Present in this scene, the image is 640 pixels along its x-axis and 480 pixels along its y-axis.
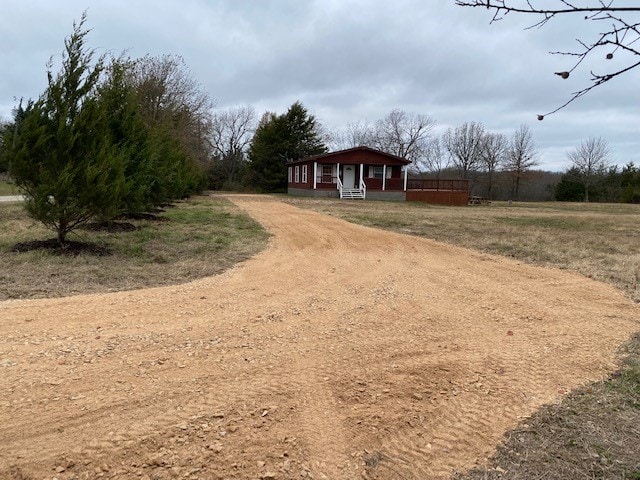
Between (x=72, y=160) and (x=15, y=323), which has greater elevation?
(x=72, y=160)

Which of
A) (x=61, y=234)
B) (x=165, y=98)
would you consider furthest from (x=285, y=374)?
(x=165, y=98)

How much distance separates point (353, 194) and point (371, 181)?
2.34 m

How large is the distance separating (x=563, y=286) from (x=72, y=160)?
8.41 metres

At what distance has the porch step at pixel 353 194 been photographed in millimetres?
33681

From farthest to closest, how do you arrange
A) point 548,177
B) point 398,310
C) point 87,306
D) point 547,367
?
1. point 548,177
2. point 398,310
3. point 87,306
4. point 547,367

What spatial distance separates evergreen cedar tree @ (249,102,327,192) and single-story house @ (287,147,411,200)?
9577 millimetres

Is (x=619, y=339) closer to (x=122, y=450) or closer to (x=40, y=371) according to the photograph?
(x=122, y=450)

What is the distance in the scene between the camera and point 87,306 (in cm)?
497

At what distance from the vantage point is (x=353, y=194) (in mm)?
33938

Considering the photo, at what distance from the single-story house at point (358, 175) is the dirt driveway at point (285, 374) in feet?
93.5

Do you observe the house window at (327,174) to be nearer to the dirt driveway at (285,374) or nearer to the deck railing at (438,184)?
the deck railing at (438,184)

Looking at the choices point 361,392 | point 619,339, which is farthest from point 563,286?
point 361,392

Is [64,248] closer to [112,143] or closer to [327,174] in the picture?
[112,143]

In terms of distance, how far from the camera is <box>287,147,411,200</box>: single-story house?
34.5 meters
